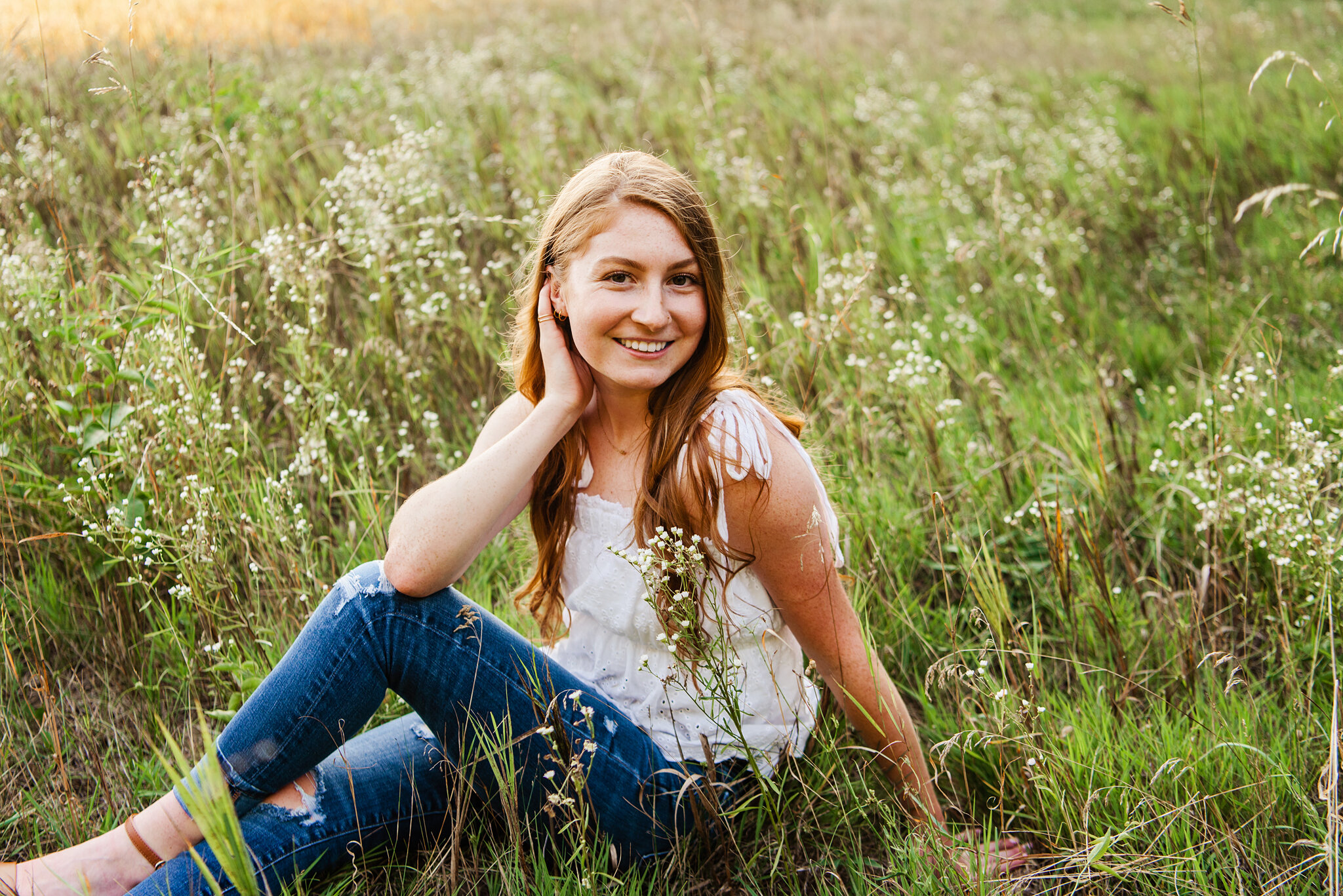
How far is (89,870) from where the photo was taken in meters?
2.02

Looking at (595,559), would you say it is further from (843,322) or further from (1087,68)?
(1087,68)

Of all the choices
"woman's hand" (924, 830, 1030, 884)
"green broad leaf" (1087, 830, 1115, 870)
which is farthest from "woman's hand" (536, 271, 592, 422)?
"green broad leaf" (1087, 830, 1115, 870)

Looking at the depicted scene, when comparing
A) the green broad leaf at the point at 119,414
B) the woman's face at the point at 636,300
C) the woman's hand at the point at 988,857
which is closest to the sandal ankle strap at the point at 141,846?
the green broad leaf at the point at 119,414

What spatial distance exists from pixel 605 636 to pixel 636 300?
32.5 inches

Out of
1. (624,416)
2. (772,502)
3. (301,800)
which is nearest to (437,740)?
(301,800)

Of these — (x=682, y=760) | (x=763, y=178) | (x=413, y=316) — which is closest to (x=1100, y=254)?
(x=763, y=178)

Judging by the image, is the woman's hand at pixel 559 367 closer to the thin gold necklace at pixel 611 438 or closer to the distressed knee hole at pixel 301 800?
the thin gold necklace at pixel 611 438

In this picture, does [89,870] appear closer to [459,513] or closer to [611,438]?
[459,513]

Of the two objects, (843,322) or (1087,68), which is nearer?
(843,322)

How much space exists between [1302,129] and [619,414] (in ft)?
17.3

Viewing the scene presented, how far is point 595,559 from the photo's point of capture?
2.21 meters

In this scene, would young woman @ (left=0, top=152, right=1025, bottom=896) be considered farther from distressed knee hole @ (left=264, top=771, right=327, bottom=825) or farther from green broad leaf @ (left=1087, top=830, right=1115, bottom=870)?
green broad leaf @ (left=1087, top=830, right=1115, bottom=870)

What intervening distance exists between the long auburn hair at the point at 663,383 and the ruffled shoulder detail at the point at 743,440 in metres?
0.02

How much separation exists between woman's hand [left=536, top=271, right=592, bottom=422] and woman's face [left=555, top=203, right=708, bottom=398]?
0.05 m
